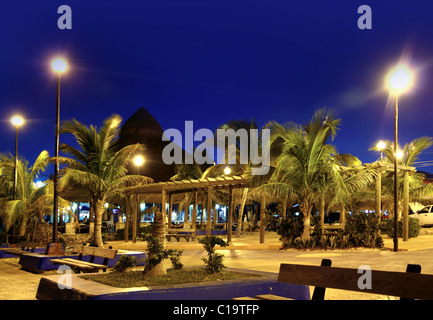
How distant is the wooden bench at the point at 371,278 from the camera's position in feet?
14.3

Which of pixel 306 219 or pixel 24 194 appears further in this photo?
pixel 24 194

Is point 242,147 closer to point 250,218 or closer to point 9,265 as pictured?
point 9,265

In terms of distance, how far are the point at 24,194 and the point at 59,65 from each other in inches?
401

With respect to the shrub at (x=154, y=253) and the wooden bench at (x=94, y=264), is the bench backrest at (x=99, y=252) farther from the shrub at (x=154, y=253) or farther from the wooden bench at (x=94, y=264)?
the shrub at (x=154, y=253)

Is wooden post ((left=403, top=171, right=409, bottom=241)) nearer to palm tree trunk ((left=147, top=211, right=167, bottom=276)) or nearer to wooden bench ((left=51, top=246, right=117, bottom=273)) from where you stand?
wooden bench ((left=51, top=246, right=117, bottom=273))

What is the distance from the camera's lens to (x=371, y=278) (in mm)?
4734

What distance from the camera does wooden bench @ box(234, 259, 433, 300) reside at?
4.35 meters

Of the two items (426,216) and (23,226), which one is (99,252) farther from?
(426,216)

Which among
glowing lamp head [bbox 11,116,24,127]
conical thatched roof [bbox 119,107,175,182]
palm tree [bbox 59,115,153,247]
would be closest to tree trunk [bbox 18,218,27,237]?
glowing lamp head [bbox 11,116,24,127]

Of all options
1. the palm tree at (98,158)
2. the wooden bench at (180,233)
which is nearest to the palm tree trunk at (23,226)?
the palm tree at (98,158)

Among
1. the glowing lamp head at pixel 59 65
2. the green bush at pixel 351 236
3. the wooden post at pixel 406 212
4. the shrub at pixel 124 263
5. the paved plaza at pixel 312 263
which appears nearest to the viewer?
the shrub at pixel 124 263

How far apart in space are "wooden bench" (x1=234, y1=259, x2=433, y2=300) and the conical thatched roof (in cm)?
4184

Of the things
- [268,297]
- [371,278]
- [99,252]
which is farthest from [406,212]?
[371,278]
